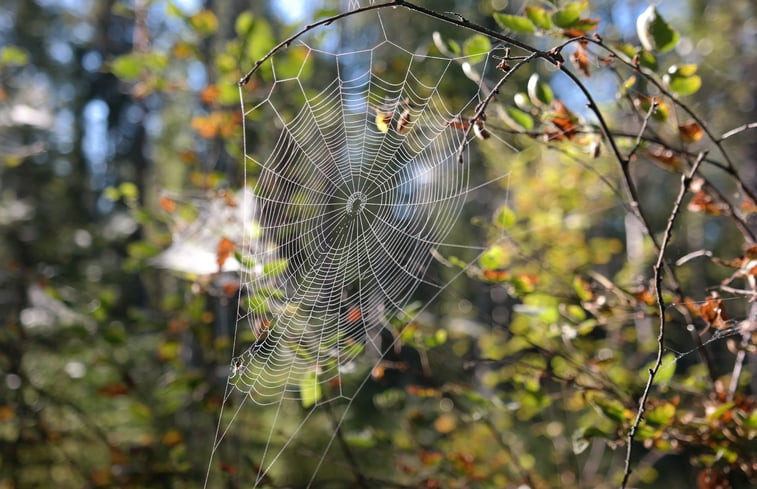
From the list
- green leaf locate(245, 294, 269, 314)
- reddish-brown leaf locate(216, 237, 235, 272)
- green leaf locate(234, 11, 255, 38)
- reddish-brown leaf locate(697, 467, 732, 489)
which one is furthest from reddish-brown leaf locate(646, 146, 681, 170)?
green leaf locate(234, 11, 255, 38)

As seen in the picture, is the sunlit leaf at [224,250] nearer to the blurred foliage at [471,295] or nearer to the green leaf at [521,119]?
the blurred foliage at [471,295]

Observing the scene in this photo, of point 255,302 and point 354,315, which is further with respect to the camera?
point 354,315

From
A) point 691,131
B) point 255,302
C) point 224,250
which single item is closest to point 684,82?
point 691,131

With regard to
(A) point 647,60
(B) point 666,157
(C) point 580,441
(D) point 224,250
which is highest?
(A) point 647,60

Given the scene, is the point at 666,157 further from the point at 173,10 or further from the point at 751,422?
the point at 173,10

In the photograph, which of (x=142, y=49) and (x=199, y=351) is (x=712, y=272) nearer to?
(x=199, y=351)

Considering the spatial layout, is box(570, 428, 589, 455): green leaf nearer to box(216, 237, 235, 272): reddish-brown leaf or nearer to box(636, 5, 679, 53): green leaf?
box(636, 5, 679, 53): green leaf

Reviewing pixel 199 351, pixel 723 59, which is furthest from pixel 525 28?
pixel 723 59

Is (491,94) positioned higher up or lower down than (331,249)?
higher up

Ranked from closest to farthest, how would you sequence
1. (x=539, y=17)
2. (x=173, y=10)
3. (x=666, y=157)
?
1. (x=539, y=17)
2. (x=666, y=157)
3. (x=173, y=10)
